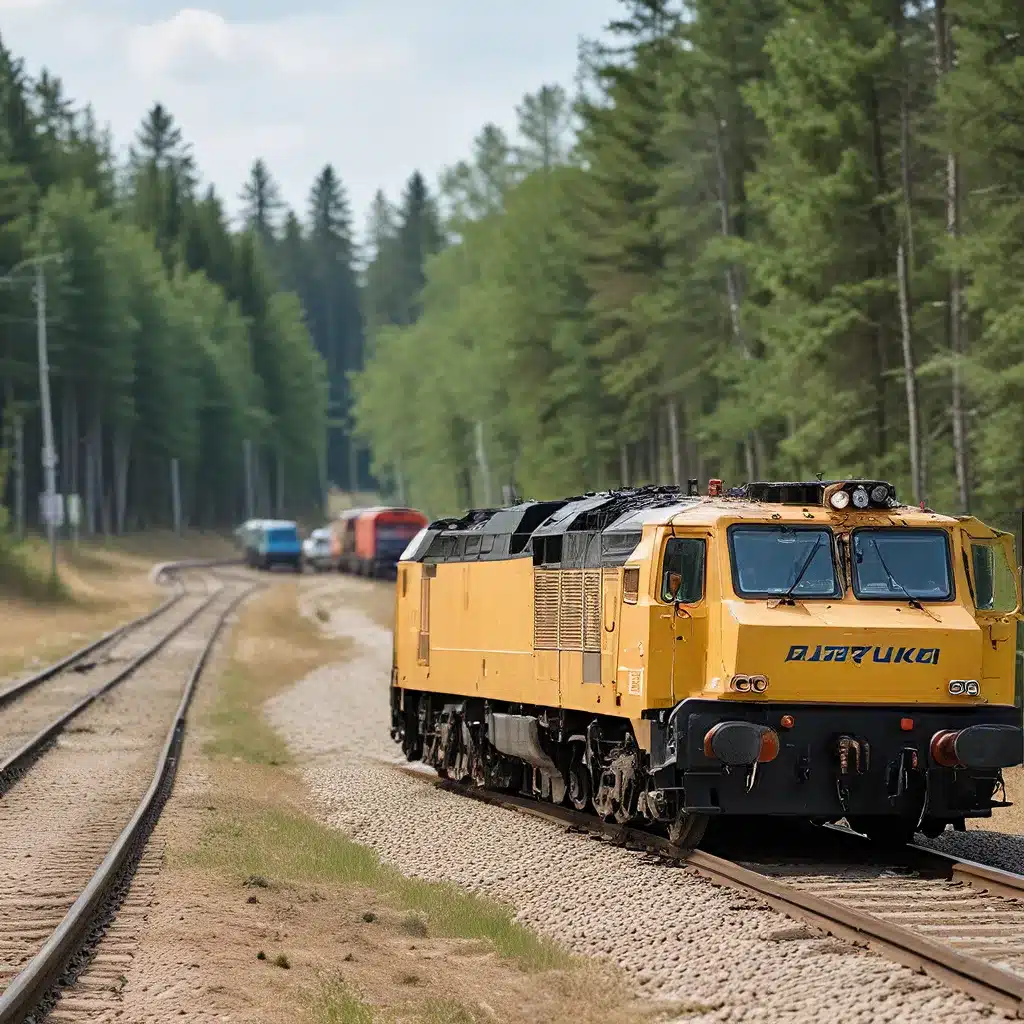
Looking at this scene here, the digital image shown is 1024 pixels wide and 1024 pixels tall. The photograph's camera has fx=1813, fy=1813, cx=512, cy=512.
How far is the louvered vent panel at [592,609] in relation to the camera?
15234mm

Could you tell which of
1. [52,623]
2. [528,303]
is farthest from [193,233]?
[52,623]

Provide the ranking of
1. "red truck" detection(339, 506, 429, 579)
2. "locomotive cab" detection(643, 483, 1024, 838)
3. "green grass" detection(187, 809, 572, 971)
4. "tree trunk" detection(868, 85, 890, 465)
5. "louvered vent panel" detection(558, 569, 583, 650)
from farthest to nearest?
"red truck" detection(339, 506, 429, 579) < "tree trunk" detection(868, 85, 890, 465) < "louvered vent panel" detection(558, 569, 583, 650) < "locomotive cab" detection(643, 483, 1024, 838) < "green grass" detection(187, 809, 572, 971)

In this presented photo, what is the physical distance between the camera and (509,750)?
17812mm

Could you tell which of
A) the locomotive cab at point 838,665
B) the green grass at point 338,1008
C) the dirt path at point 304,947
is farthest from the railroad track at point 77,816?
the locomotive cab at point 838,665

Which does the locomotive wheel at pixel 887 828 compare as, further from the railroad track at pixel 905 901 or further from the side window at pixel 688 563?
the side window at pixel 688 563

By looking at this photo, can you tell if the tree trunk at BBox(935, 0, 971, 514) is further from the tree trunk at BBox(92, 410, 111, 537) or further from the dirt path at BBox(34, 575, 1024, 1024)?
the tree trunk at BBox(92, 410, 111, 537)

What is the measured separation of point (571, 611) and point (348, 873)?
3.15m

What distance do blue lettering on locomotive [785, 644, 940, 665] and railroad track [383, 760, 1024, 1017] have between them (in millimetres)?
1455

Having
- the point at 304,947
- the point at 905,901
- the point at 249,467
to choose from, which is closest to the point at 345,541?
the point at 249,467

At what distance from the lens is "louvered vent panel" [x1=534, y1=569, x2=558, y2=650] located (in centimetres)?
1647

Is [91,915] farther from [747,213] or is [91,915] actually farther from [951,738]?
[747,213]

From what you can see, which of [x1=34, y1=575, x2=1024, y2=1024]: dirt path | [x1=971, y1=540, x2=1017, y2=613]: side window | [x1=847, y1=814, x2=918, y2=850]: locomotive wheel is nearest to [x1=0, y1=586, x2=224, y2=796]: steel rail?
[x1=34, y1=575, x2=1024, y2=1024]: dirt path

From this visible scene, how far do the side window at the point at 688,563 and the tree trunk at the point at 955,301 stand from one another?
19001 millimetres

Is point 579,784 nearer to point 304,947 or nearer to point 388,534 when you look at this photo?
point 304,947
